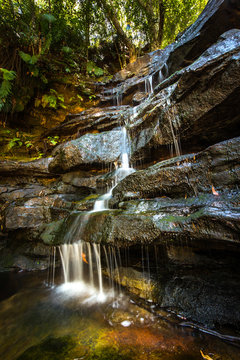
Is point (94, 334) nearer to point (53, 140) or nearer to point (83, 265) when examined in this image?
point (83, 265)

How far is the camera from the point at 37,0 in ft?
37.1

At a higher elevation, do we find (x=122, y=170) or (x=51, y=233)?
(x=122, y=170)

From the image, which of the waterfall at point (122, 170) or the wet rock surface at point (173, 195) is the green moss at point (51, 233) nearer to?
the wet rock surface at point (173, 195)

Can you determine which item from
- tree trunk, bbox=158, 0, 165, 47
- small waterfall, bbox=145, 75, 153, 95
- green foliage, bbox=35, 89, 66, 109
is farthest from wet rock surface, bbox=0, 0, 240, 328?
tree trunk, bbox=158, 0, 165, 47

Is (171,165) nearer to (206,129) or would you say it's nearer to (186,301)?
(206,129)

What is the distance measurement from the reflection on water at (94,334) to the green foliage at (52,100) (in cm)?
1025

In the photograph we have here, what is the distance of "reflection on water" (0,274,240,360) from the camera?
5.38 ft

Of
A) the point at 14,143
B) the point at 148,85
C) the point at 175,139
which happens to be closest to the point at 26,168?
the point at 14,143

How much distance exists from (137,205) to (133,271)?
4.07 ft

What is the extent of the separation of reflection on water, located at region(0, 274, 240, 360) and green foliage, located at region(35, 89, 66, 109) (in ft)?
33.6

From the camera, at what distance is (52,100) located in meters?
9.70

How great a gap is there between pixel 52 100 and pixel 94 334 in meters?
11.2

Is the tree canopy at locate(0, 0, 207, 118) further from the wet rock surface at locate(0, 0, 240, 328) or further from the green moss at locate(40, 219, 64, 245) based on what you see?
the green moss at locate(40, 219, 64, 245)

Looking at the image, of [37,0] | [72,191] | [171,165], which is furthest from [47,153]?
[37,0]
